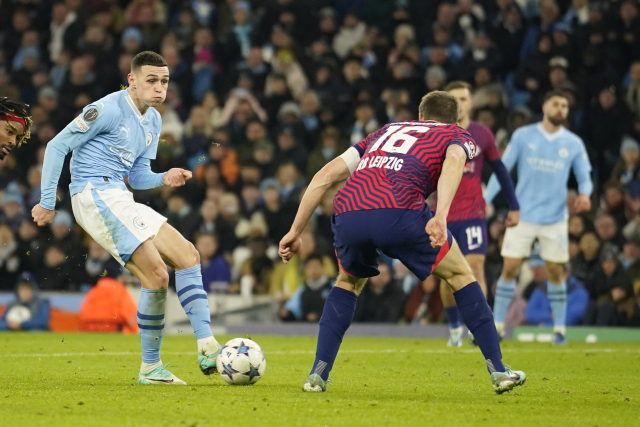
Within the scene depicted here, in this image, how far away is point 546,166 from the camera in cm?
1143

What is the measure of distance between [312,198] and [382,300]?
8061 millimetres

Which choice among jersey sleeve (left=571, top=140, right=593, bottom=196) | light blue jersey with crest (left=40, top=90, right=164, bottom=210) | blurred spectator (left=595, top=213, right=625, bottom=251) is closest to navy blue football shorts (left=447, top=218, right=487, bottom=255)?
jersey sleeve (left=571, top=140, right=593, bottom=196)

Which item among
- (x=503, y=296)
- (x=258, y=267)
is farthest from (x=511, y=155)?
(x=258, y=267)

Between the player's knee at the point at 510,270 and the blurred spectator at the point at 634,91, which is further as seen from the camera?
the blurred spectator at the point at 634,91

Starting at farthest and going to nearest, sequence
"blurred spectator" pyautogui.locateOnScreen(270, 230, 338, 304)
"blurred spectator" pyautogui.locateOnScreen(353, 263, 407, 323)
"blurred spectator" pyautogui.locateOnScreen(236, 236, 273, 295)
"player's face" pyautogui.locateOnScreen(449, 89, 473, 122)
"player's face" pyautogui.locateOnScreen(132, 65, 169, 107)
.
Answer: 1. "blurred spectator" pyautogui.locateOnScreen(236, 236, 273, 295)
2. "blurred spectator" pyautogui.locateOnScreen(270, 230, 338, 304)
3. "blurred spectator" pyautogui.locateOnScreen(353, 263, 407, 323)
4. "player's face" pyautogui.locateOnScreen(449, 89, 473, 122)
5. "player's face" pyautogui.locateOnScreen(132, 65, 169, 107)

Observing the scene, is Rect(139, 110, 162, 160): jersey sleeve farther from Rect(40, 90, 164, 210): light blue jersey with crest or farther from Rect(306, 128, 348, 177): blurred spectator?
Rect(306, 128, 348, 177): blurred spectator

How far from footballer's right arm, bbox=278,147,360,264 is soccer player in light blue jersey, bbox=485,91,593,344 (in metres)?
5.34

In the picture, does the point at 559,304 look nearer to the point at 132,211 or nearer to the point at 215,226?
the point at 215,226

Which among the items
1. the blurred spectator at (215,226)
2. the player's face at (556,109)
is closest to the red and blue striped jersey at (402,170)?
the player's face at (556,109)

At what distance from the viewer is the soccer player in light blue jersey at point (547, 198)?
1123 centimetres

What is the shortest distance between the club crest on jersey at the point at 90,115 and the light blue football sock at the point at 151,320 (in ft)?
3.91

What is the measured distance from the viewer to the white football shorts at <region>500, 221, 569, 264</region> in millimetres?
11234

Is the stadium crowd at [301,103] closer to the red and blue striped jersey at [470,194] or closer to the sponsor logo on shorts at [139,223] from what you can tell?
the red and blue striped jersey at [470,194]

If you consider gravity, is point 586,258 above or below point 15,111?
below
